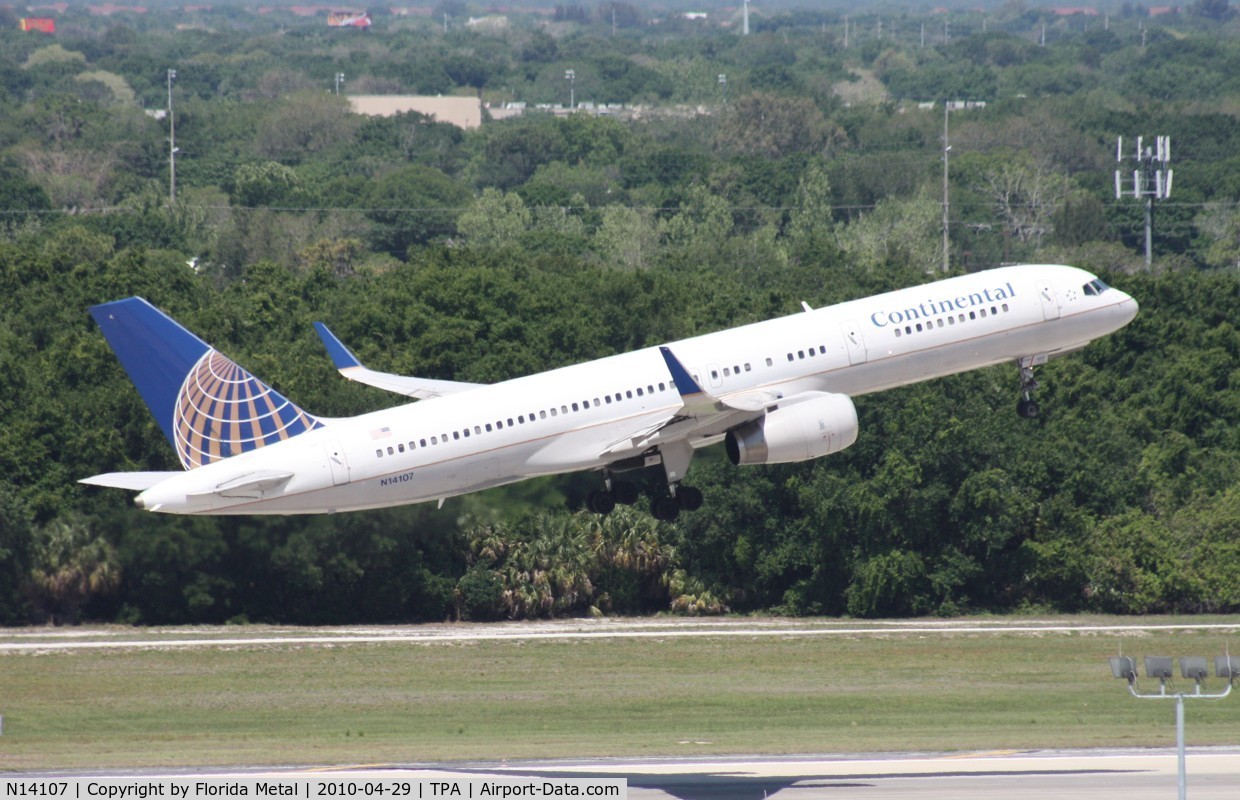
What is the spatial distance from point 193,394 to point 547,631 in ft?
104

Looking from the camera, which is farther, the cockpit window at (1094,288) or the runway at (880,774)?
the cockpit window at (1094,288)

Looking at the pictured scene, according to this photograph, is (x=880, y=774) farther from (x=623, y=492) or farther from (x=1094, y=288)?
(x=1094, y=288)

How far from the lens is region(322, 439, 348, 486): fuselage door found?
185 feet

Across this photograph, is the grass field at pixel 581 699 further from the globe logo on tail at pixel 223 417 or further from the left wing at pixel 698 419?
the left wing at pixel 698 419

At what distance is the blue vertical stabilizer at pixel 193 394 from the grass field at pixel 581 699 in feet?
29.8

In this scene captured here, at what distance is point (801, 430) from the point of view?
5884 cm

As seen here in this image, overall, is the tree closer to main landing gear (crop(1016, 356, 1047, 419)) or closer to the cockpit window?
main landing gear (crop(1016, 356, 1047, 419))

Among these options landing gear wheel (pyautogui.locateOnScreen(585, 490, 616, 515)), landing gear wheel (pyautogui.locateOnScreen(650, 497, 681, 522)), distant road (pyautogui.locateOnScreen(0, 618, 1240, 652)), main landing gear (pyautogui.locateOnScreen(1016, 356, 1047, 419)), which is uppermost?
main landing gear (pyautogui.locateOnScreen(1016, 356, 1047, 419))

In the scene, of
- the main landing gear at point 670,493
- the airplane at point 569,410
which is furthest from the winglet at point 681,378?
the main landing gear at point 670,493

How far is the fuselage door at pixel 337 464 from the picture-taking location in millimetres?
56500

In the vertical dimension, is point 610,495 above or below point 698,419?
Result: below

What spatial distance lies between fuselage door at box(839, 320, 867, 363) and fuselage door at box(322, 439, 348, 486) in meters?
15.1

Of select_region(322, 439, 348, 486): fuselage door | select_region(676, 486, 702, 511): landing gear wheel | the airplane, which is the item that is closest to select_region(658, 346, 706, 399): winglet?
the airplane

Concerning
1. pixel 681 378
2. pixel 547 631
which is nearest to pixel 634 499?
pixel 681 378
